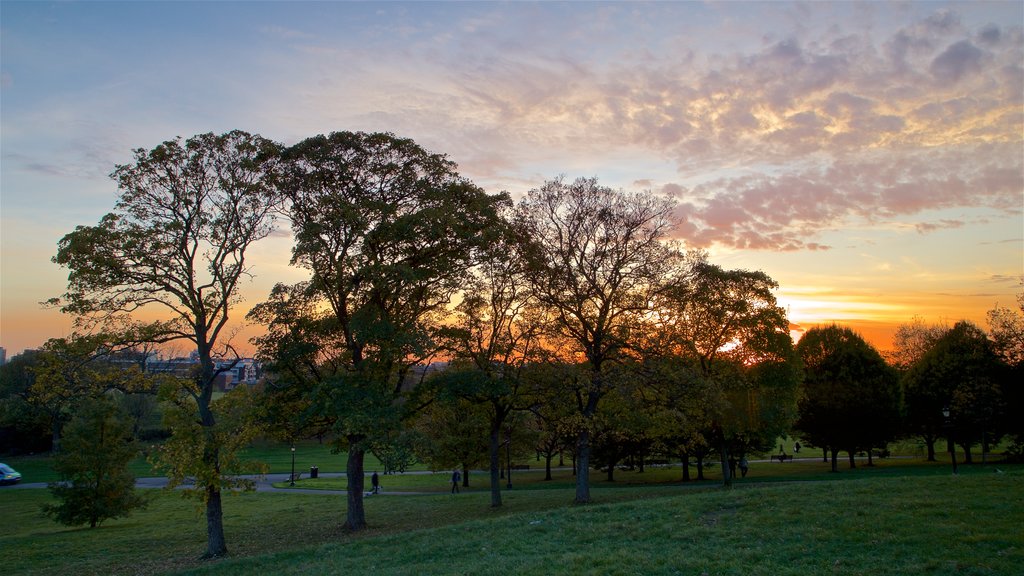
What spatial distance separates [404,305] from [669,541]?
15703 millimetres

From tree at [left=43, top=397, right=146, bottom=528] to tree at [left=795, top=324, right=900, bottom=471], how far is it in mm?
47359

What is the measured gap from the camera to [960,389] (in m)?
47.6

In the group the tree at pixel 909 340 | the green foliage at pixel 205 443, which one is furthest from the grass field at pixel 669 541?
the tree at pixel 909 340

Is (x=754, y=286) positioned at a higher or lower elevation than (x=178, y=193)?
lower

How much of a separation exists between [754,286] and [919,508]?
21.0 metres

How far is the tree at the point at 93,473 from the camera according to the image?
31406 mm

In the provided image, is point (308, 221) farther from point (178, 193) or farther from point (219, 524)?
point (219, 524)

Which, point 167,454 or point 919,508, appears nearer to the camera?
point 919,508

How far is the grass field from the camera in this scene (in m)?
12.5

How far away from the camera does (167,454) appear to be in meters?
20.6

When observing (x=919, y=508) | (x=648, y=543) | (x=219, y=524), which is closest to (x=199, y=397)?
(x=219, y=524)

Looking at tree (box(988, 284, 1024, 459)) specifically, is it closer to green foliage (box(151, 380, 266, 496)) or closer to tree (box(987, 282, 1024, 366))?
tree (box(987, 282, 1024, 366))

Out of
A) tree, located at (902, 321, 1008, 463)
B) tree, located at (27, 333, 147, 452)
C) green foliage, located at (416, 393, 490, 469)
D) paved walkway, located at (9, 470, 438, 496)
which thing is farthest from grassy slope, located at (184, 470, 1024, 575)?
tree, located at (902, 321, 1008, 463)

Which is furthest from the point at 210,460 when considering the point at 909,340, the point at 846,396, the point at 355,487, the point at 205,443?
the point at 909,340
